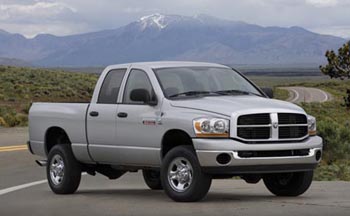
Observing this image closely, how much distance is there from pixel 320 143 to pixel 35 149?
5.26 meters

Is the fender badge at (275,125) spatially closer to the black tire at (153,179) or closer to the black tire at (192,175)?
the black tire at (192,175)

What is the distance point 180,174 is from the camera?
37.8ft

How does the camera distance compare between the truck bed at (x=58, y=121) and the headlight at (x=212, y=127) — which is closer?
the headlight at (x=212, y=127)

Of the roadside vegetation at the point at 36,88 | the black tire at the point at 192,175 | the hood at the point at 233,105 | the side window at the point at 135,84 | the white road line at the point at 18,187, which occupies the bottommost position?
the roadside vegetation at the point at 36,88

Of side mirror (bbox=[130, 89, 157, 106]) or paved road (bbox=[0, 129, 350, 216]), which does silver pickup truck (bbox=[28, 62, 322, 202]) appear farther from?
paved road (bbox=[0, 129, 350, 216])

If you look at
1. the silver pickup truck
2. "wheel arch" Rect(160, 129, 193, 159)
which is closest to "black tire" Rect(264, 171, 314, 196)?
the silver pickup truck

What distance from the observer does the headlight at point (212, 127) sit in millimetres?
11164

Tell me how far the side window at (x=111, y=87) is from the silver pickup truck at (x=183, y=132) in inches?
0.7

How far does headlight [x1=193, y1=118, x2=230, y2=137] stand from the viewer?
11.2 metres

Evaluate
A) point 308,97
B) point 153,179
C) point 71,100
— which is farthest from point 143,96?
point 308,97

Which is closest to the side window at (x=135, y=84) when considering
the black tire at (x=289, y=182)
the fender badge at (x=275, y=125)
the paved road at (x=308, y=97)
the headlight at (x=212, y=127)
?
the headlight at (x=212, y=127)

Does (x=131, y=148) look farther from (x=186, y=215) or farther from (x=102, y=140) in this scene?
(x=186, y=215)

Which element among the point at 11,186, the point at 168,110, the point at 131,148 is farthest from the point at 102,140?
the point at 11,186

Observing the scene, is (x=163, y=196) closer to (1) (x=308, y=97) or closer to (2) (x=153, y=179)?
(2) (x=153, y=179)
